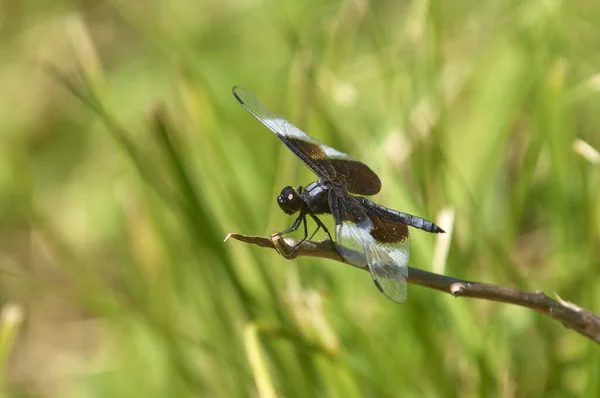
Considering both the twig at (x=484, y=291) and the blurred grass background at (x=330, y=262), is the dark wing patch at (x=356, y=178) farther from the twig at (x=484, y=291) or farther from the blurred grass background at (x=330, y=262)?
the twig at (x=484, y=291)

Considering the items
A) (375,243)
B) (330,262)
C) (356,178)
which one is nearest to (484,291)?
(375,243)

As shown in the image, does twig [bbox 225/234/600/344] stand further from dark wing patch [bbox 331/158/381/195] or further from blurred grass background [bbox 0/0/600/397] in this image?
dark wing patch [bbox 331/158/381/195]

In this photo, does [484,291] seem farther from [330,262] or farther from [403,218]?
[330,262]

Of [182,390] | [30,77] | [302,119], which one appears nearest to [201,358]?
[182,390]

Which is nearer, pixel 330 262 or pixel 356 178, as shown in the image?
pixel 356 178

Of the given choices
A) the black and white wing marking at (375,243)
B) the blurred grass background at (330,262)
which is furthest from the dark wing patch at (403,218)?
the blurred grass background at (330,262)
